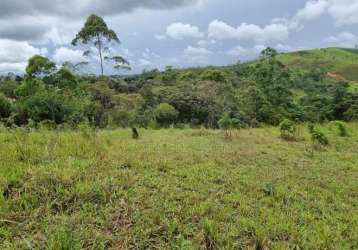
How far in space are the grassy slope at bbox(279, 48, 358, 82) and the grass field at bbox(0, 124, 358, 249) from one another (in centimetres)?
5988

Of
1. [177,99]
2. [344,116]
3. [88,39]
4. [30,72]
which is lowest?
[344,116]

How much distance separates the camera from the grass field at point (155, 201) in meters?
2.85

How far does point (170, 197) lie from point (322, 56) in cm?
8333

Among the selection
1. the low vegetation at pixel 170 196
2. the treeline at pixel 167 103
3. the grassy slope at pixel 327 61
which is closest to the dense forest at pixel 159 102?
the treeline at pixel 167 103

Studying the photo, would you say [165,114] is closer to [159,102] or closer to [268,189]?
[159,102]

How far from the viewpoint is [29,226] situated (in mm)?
2842

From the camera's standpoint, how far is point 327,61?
69812mm

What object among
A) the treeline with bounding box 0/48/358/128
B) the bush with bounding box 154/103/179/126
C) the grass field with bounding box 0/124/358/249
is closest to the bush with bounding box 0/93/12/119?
the treeline with bounding box 0/48/358/128

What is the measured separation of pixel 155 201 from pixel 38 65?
16.0 meters

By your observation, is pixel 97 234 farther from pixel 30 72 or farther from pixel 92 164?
pixel 30 72

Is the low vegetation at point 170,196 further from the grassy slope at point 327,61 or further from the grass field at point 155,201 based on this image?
the grassy slope at point 327,61

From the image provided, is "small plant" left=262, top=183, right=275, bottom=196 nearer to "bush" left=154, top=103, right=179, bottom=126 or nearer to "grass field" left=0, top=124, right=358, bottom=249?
"grass field" left=0, top=124, right=358, bottom=249

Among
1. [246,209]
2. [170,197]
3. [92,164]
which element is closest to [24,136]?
[92,164]

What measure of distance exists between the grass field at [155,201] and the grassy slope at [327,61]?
59882mm
